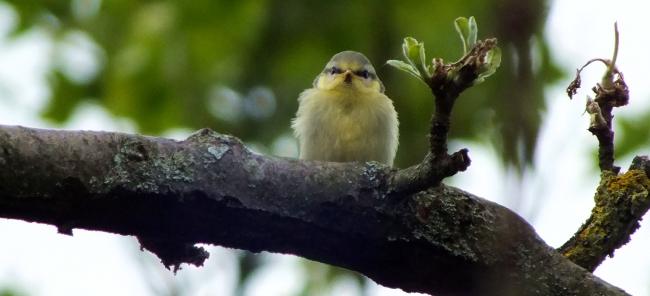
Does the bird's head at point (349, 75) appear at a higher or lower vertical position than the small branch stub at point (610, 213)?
higher

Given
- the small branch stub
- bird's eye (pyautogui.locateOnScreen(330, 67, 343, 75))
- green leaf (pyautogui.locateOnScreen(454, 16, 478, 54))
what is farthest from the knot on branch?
bird's eye (pyautogui.locateOnScreen(330, 67, 343, 75))

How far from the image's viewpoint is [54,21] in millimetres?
6344

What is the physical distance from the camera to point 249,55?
5.69 metres

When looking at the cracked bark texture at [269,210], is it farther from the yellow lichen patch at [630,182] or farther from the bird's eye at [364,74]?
the bird's eye at [364,74]

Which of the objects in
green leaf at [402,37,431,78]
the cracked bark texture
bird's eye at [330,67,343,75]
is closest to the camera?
green leaf at [402,37,431,78]

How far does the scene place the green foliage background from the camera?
554 cm

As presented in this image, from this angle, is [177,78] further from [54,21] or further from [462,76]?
[462,76]

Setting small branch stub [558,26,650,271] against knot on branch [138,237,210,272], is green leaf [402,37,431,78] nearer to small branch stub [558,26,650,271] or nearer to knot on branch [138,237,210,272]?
knot on branch [138,237,210,272]

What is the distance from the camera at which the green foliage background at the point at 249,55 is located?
18.2 ft

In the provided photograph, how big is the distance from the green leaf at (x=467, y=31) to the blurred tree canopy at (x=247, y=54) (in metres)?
2.71

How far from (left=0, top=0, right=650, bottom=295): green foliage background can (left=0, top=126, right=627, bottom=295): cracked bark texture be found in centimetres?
227

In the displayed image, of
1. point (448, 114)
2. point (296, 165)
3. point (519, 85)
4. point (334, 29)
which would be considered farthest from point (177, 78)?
point (519, 85)

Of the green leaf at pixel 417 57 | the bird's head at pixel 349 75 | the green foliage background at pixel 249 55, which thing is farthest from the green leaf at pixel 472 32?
the bird's head at pixel 349 75

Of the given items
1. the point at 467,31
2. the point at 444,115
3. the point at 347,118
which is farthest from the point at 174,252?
the point at 347,118
